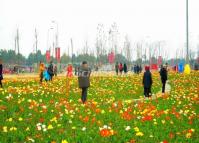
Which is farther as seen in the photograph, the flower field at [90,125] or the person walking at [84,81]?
the person walking at [84,81]

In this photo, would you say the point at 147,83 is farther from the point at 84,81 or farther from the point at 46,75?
the point at 46,75

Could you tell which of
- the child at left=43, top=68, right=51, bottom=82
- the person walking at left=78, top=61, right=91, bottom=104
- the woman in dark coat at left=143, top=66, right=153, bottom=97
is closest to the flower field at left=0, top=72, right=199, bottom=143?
the person walking at left=78, top=61, right=91, bottom=104

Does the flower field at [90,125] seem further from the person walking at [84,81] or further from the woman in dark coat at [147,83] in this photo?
the woman in dark coat at [147,83]

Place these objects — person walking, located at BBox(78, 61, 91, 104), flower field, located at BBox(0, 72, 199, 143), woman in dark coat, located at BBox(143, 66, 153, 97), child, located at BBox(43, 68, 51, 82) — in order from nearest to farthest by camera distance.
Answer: flower field, located at BBox(0, 72, 199, 143)
person walking, located at BBox(78, 61, 91, 104)
woman in dark coat, located at BBox(143, 66, 153, 97)
child, located at BBox(43, 68, 51, 82)

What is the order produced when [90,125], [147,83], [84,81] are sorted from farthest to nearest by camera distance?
[147,83], [84,81], [90,125]

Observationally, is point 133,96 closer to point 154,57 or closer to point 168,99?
point 168,99

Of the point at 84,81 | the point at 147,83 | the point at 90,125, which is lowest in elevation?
the point at 90,125

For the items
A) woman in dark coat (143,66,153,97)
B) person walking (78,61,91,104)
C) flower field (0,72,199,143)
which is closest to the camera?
flower field (0,72,199,143)

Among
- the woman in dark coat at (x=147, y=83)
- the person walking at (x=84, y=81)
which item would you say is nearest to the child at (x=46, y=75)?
the woman in dark coat at (x=147, y=83)

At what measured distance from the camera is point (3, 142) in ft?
28.3

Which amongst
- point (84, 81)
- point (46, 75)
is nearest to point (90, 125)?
point (84, 81)

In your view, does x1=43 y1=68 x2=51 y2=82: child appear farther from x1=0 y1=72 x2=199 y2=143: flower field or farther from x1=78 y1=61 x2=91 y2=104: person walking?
x1=0 y1=72 x2=199 y2=143: flower field

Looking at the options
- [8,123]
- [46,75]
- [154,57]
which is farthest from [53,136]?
[154,57]

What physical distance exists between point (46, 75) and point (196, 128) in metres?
25.7
